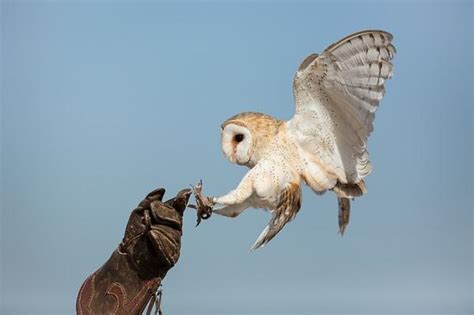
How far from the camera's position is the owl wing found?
3.38m

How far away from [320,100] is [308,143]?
0.64 feet

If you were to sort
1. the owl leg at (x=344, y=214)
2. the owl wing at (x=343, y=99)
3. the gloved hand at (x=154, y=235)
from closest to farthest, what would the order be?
the gloved hand at (x=154, y=235) → the owl wing at (x=343, y=99) → the owl leg at (x=344, y=214)

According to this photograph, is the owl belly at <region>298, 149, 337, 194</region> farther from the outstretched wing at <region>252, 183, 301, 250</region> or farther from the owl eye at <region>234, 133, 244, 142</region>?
the owl eye at <region>234, 133, 244, 142</region>

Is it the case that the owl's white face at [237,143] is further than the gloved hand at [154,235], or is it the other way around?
the owl's white face at [237,143]

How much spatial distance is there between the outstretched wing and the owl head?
21cm

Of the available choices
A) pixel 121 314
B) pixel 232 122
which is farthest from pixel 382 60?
pixel 121 314

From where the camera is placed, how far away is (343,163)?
3588 mm

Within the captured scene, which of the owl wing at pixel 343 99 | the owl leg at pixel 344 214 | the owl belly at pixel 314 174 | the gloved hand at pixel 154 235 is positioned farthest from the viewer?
the owl leg at pixel 344 214

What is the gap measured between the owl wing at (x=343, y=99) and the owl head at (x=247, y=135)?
0.35 ft

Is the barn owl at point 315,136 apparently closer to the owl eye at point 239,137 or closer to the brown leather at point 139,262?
the owl eye at point 239,137

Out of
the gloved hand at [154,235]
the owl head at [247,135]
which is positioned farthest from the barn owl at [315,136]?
the gloved hand at [154,235]

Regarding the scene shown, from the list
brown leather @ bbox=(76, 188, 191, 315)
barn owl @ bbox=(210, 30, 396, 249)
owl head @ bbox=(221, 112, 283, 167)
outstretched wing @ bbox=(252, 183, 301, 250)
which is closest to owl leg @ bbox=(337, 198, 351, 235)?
barn owl @ bbox=(210, 30, 396, 249)

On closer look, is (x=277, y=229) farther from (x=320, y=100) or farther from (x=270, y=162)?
(x=320, y=100)

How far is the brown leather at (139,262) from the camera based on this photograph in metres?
3.26
